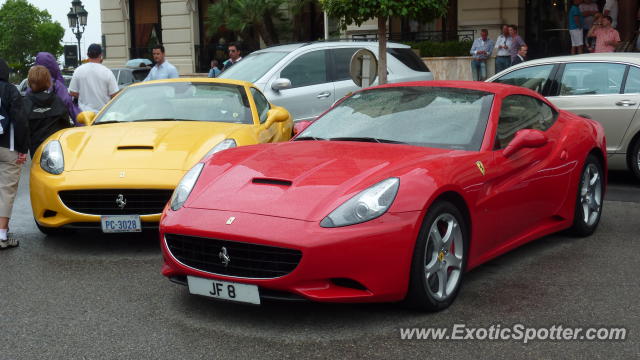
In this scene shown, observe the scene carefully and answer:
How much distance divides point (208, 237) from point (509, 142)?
2339 millimetres

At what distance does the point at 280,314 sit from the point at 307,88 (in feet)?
24.8

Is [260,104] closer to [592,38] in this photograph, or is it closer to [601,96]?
[601,96]

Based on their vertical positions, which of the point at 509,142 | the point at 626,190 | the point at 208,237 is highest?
the point at 509,142

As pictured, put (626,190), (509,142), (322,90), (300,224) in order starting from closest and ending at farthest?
(300,224) < (509,142) < (626,190) < (322,90)

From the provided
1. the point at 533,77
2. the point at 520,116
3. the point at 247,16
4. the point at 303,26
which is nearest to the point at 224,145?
the point at 520,116

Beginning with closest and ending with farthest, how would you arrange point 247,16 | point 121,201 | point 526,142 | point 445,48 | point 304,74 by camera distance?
point 526,142 < point 121,201 < point 304,74 < point 445,48 < point 247,16

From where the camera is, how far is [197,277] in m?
5.10

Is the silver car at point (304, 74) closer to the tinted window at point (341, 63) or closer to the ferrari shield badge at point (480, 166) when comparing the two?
the tinted window at point (341, 63)

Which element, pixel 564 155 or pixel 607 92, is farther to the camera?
pixel 607 92

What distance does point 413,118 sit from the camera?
6.15 m

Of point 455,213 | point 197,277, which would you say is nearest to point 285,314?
point 197,277

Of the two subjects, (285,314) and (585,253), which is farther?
(585,253)

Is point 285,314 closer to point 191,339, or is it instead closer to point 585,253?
point 191,339

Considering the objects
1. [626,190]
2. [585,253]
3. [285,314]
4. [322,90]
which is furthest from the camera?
[322,90]
